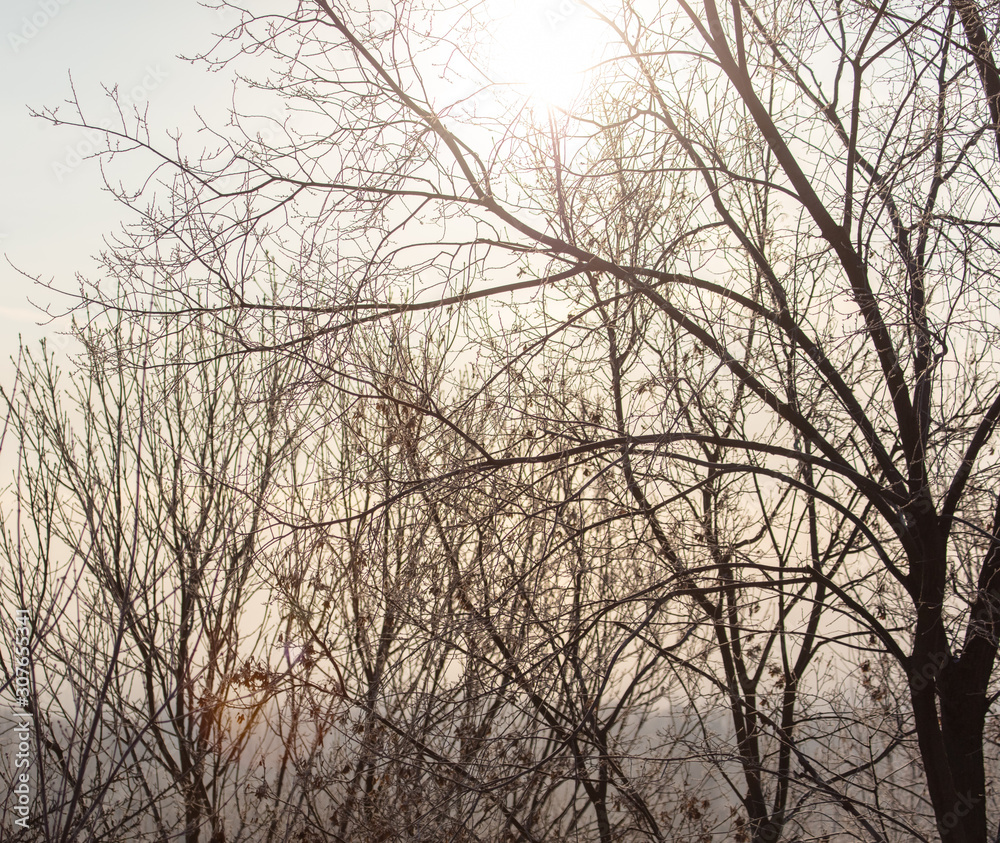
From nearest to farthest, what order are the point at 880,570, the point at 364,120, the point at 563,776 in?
the point at 563,776
the point at 364,120
the point at 880,570

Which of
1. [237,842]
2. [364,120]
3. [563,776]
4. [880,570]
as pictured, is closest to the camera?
[563,776]

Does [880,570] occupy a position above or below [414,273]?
below

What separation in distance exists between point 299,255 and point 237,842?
5503 millimetres

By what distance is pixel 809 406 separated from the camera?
12.2 feet

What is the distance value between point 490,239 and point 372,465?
1.08 m

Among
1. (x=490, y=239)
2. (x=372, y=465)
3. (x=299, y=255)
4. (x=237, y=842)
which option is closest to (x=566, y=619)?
(x=372, y=465)

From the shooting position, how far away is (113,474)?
281 inches

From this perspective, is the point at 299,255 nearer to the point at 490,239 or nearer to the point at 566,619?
the point at 490,239

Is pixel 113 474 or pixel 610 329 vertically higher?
pixel 113 474

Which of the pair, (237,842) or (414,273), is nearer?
(414,273)

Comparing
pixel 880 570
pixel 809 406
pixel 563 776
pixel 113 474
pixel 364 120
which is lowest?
pixel 563 776

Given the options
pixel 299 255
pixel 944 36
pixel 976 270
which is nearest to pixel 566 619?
pixel 299 255

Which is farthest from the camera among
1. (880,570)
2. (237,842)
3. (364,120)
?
(237,842)

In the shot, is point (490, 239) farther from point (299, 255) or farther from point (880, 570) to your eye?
point (880, 570)
